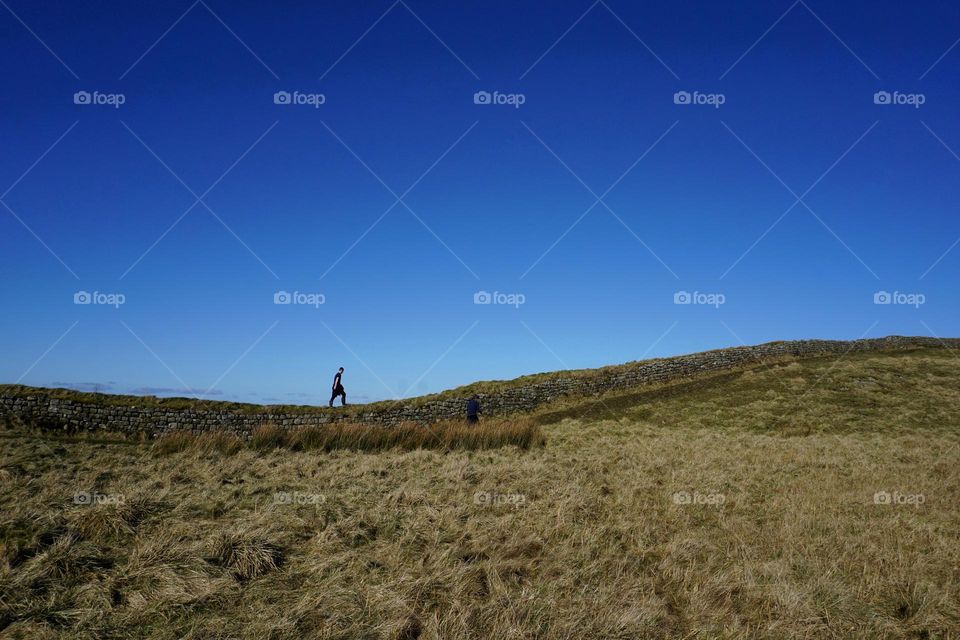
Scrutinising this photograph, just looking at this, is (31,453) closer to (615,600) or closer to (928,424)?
(615,600)

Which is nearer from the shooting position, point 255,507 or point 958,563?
A: point 958,563

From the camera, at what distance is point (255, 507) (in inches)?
327

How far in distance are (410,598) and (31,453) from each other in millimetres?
13130

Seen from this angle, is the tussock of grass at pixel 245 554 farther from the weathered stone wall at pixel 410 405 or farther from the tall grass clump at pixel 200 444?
the weathered stone wall at pixel 410 405

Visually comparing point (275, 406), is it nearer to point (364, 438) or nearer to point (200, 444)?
point (364, 438)

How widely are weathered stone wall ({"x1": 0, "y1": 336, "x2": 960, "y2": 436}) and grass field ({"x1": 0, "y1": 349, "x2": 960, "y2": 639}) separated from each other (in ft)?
28.5

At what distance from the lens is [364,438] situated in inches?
656

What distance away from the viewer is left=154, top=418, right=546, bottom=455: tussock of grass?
14633mm

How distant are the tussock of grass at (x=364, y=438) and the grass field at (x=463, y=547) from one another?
2.10 feet

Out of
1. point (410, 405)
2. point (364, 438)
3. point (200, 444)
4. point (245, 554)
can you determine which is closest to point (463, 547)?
point (245, 554)

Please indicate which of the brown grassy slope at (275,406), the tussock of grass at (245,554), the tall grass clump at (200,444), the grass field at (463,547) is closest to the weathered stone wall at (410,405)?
the brown grassy slope at (275,406)

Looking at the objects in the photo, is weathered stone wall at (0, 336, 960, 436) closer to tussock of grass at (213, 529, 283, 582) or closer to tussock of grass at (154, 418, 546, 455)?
tussock of grass at (154, 418, 546, 455)

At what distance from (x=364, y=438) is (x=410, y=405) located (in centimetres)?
1155

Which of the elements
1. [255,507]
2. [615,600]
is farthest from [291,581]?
[615,600]
